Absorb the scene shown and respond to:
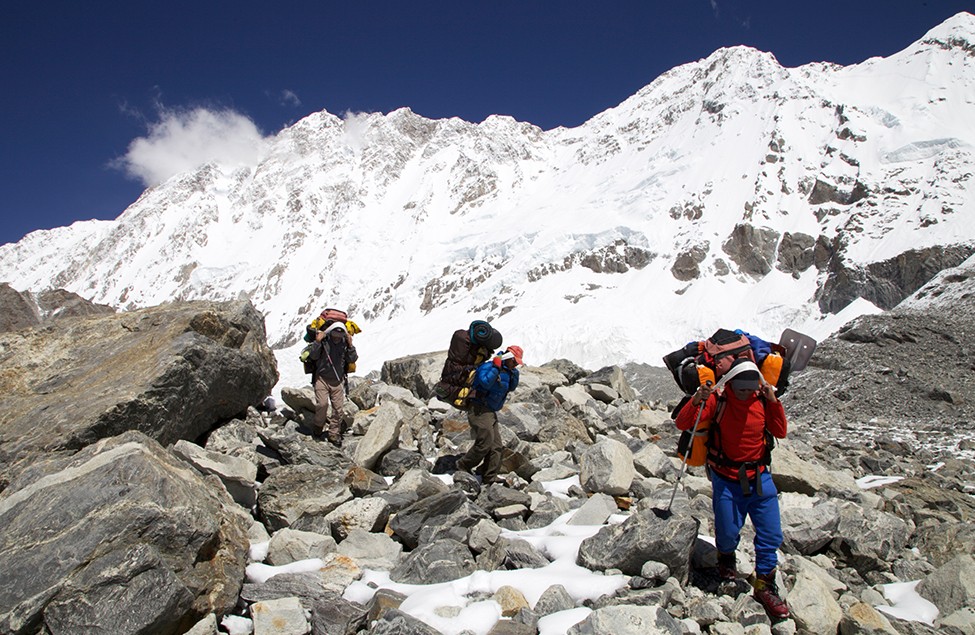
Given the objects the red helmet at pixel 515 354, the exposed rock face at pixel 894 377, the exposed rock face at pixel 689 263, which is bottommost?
the exposed rock face at pixel 894 377

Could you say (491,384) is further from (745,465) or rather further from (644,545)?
(745,465)

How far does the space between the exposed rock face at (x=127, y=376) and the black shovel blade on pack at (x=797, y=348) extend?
6.10 m

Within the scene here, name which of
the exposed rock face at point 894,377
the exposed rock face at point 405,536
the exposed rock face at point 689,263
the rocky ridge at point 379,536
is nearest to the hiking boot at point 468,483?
the exposed rock face at point 405,536

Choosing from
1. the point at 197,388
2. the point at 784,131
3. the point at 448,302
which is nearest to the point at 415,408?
the point at 197,388

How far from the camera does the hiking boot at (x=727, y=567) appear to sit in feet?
13.7

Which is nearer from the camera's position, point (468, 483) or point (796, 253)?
point (468, 483)

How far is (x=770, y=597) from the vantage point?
3.93 metres

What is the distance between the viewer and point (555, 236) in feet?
295

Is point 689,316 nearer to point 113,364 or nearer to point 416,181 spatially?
point 113,364

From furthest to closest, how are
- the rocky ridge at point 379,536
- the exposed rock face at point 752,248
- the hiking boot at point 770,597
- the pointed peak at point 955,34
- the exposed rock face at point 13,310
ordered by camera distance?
the pointed peak at point 955,34 → the exposed rock face at point 752,248 → the exposed rock face at point 13,310 → the hiking boot at point 770,597 → the rocky ridge at point 379,536

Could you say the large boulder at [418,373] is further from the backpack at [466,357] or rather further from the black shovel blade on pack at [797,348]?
the black shovel blade on pack at [797,348]

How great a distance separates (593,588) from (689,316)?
68.5 meters

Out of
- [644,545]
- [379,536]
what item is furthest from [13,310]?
[644,545]

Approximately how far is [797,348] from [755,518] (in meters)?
1.38
